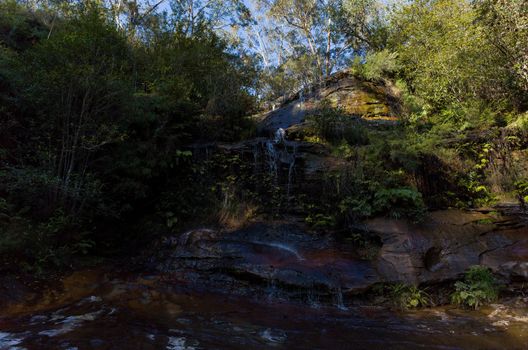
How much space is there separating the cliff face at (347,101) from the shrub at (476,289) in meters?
7.77

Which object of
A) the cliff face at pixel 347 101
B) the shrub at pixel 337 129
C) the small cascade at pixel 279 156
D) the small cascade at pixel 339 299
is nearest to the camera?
the small cascade at pixel 339 299

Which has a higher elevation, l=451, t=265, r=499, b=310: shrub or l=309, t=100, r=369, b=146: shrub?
l=309, t=100, r=369, b=146: shrub

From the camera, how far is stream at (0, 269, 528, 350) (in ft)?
12.5

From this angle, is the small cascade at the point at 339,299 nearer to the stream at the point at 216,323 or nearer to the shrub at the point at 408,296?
the stream at the point at 216,323

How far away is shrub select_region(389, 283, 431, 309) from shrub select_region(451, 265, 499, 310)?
1.56ft

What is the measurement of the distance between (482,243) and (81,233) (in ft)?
26.7

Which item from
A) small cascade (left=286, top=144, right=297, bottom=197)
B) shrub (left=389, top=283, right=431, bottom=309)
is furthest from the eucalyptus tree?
shrub (left=389, top=283, right=431, bottom=309)

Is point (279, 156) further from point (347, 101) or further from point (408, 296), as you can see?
point (347, 101)

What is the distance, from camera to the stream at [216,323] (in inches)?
150

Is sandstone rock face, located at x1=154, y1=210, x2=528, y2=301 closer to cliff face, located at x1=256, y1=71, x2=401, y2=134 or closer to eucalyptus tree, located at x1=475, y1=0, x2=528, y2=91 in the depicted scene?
eucalyptus tree, located at x1=475, y1=0, x2=528, y2=91

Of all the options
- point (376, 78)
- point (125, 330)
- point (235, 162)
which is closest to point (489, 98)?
point (376, 78)

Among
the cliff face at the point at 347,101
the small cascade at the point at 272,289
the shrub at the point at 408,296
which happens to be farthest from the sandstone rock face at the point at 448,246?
the cliff face at the point at 347,101

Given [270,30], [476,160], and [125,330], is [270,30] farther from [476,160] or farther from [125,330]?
[125,330]

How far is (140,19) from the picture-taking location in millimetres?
18641
